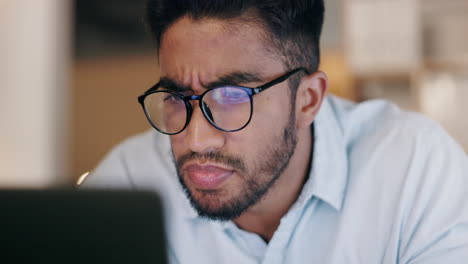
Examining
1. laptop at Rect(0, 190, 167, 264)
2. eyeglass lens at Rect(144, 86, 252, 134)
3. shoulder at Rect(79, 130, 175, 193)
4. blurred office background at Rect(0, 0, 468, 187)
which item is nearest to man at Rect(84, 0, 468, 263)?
eyeglass lens at Rect(144, 86, 252, 134)

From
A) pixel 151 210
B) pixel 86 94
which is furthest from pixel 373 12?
pixel 151 210

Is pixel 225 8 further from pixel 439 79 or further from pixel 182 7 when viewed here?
pixel 439 79

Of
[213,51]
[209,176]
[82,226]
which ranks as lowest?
[209,176]

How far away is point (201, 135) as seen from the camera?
3.26ft

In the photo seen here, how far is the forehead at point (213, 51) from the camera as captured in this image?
1.01 m

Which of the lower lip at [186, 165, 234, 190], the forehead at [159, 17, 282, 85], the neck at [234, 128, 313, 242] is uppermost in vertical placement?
the forehead at [159, 17, 282, 85]

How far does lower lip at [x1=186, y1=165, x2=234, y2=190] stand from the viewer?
3.33 feet

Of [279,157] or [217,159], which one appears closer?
[217,159]

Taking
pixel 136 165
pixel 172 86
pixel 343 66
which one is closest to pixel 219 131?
pixel 172 86

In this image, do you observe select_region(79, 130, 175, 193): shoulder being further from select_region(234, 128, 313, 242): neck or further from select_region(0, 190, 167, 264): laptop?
select_region(0, 190, 167, 264): laptop

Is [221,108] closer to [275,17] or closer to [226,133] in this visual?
[226,133]

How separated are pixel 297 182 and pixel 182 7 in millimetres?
507

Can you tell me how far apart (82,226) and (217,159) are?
0.55 metres

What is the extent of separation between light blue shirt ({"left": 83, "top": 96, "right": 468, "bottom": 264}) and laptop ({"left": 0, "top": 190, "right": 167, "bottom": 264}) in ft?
1.74
